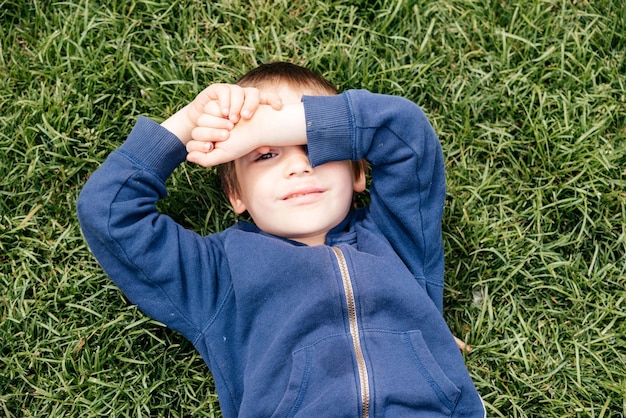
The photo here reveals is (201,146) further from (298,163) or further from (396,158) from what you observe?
(396,158)

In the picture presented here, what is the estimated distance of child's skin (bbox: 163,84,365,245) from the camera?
8.81 feet

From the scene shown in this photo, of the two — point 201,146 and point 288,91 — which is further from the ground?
point 288,91

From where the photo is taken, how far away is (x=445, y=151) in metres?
3.35

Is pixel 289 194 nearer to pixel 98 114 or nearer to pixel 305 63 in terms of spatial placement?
pixel 305 63

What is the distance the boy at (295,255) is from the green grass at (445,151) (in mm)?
422

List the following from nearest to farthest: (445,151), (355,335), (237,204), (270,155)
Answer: (355,335) → (270,155) → (237,204) → (445,151)

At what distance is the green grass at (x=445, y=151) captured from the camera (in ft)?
10.2

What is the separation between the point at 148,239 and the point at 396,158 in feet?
3.12

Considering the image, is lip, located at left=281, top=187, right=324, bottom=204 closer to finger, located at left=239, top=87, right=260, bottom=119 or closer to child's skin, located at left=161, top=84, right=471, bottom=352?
child's skin, located at left=161, top=84, right=471, bottom=352

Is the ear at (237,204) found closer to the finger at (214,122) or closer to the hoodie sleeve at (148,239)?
the hoodie sleeve at (148,239)

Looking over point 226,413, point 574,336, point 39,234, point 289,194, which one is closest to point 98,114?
point 39,234

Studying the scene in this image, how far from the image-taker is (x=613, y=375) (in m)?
3.12

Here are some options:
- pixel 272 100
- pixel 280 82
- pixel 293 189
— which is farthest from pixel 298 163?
pixel 280 82

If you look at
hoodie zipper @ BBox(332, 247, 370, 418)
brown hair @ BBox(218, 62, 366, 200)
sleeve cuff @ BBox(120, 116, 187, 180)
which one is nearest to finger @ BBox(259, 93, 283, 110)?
brown hair @ BBox(218, 62, 366, 200)
